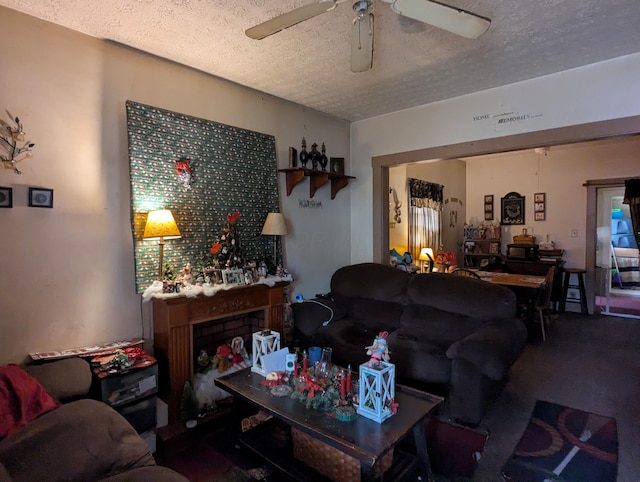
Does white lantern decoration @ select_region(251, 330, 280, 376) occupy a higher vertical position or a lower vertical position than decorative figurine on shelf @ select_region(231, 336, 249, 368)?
higher

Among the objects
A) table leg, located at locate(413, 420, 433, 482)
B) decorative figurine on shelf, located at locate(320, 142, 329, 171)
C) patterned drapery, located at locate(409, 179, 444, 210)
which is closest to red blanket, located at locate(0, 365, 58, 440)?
table leg, located at locate(413, 420, 433, 482)

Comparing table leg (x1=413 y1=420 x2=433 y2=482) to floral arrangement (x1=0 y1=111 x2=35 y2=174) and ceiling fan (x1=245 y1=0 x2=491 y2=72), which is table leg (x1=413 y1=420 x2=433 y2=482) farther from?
floral arrangement (x1=0 y1=111 x2=35 y2=174)

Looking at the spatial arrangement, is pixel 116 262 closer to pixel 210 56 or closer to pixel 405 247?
pixel 210 56

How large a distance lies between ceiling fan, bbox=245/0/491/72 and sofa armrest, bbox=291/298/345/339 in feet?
7.45

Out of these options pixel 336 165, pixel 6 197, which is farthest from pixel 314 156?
pixel 6 197

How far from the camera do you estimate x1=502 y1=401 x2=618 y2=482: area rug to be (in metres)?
2.03

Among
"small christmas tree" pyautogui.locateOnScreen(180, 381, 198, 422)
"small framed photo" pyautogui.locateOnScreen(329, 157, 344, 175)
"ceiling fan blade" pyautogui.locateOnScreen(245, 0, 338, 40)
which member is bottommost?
"small christmas tree" pyautogui.locateOnScreen(180, 381, 198, 422)

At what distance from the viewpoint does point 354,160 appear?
4.50 meters

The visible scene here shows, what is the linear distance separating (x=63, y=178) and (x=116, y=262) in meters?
0.64

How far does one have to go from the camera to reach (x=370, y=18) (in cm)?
184

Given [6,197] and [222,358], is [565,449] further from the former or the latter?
[6,197]

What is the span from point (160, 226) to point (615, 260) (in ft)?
27.1

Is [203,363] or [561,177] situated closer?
[203,363]

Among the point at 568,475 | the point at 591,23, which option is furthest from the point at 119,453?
the point at 591,23
